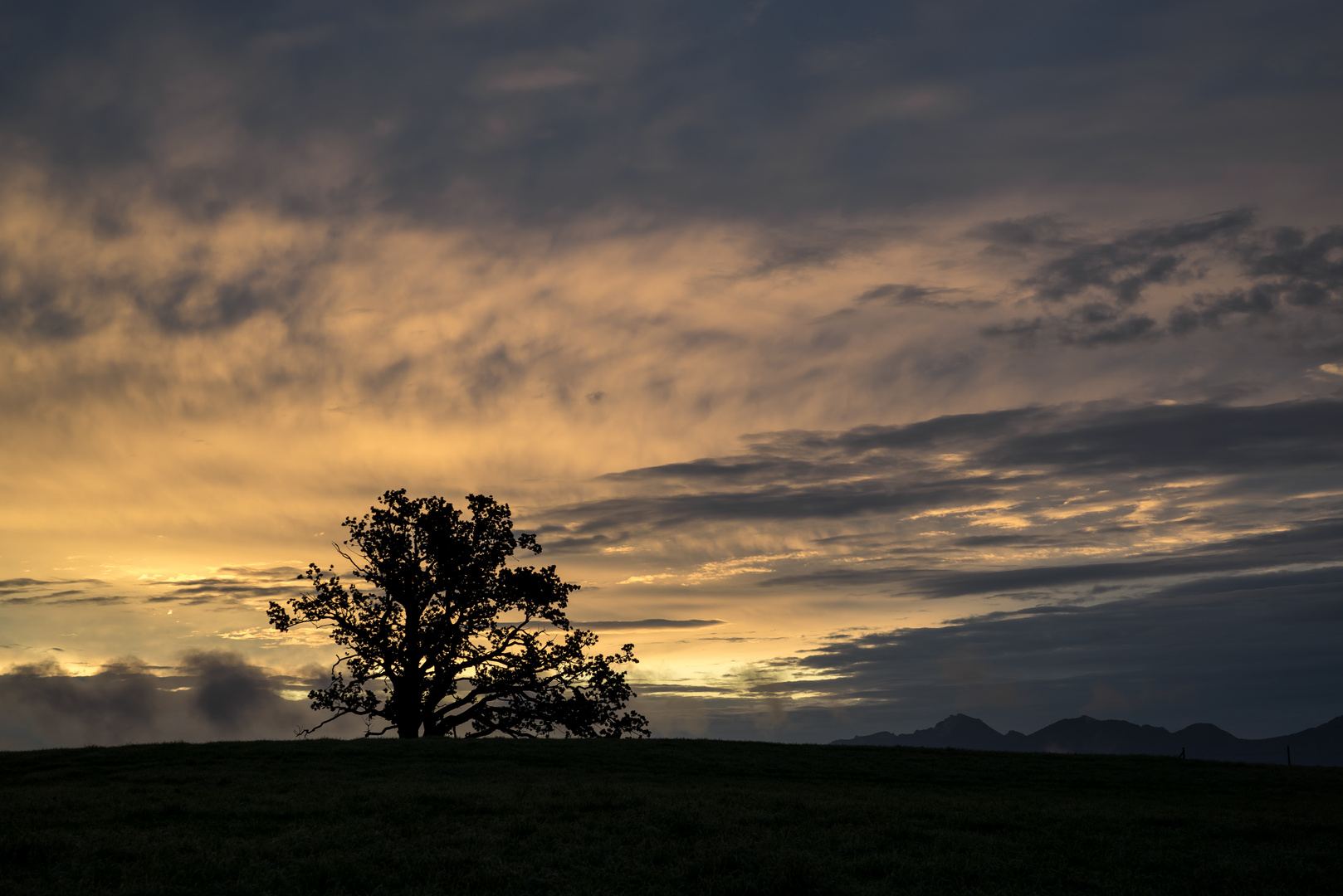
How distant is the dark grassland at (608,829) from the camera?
15453 mm

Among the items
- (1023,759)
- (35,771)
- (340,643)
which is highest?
(340,643)

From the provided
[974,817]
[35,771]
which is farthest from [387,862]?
[35,771]

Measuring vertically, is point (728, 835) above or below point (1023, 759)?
above

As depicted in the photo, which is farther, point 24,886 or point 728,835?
point 728,835

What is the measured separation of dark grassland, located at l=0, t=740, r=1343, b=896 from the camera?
1545 centimetres

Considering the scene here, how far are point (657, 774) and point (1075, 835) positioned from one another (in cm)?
1751

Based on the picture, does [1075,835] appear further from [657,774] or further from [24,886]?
[24,886]

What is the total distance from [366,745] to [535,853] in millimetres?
24835

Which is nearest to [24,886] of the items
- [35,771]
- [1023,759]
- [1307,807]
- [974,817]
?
[974,817]

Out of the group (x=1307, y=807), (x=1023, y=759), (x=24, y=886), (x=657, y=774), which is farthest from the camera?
(x=1023, y=759)

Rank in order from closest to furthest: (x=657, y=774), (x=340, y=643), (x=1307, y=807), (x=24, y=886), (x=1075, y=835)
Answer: (x=24, y=886) < (x=1075, y=835) < (x=1307, y=807) < (x=657, y=774) < (x=340, y=643)

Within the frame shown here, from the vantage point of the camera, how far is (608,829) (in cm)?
2019

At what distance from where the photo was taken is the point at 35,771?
31922 millimetres

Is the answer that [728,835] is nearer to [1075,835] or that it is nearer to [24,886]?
[1075,835]
